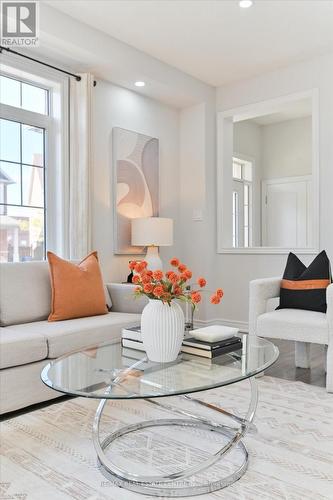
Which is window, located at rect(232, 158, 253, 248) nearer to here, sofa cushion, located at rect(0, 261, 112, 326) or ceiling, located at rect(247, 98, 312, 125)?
ceiling, located at rect(247, 98, 312, 125)

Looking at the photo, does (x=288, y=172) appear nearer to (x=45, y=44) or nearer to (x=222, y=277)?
(x=222, y=277)

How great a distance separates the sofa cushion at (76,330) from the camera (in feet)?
8.13

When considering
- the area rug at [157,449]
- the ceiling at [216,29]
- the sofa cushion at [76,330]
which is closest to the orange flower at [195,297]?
the area rug at [157,449]

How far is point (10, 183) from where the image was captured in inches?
138

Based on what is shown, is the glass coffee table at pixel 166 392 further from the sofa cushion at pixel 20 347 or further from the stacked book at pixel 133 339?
the sofa cushion at pixel 20 347

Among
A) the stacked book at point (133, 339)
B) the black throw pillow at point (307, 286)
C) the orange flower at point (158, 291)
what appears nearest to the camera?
the orange flower at point (158, 291)

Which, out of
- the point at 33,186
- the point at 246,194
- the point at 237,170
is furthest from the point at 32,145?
the point at 246,194

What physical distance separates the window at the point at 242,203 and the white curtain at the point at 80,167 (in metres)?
2.90

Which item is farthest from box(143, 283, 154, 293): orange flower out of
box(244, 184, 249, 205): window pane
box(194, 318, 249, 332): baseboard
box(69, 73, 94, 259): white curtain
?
box(244, 184, 249, 205): window pane

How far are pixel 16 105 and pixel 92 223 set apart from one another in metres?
1.18

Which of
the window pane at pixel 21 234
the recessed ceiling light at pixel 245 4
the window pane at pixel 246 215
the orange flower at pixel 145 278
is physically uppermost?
the recessed ceiling light at pixel 245 4

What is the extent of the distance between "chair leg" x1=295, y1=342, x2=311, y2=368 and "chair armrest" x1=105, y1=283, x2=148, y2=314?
1233 mm

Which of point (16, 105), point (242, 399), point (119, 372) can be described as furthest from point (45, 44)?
point (242, 399)

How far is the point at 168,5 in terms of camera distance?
3.28m
